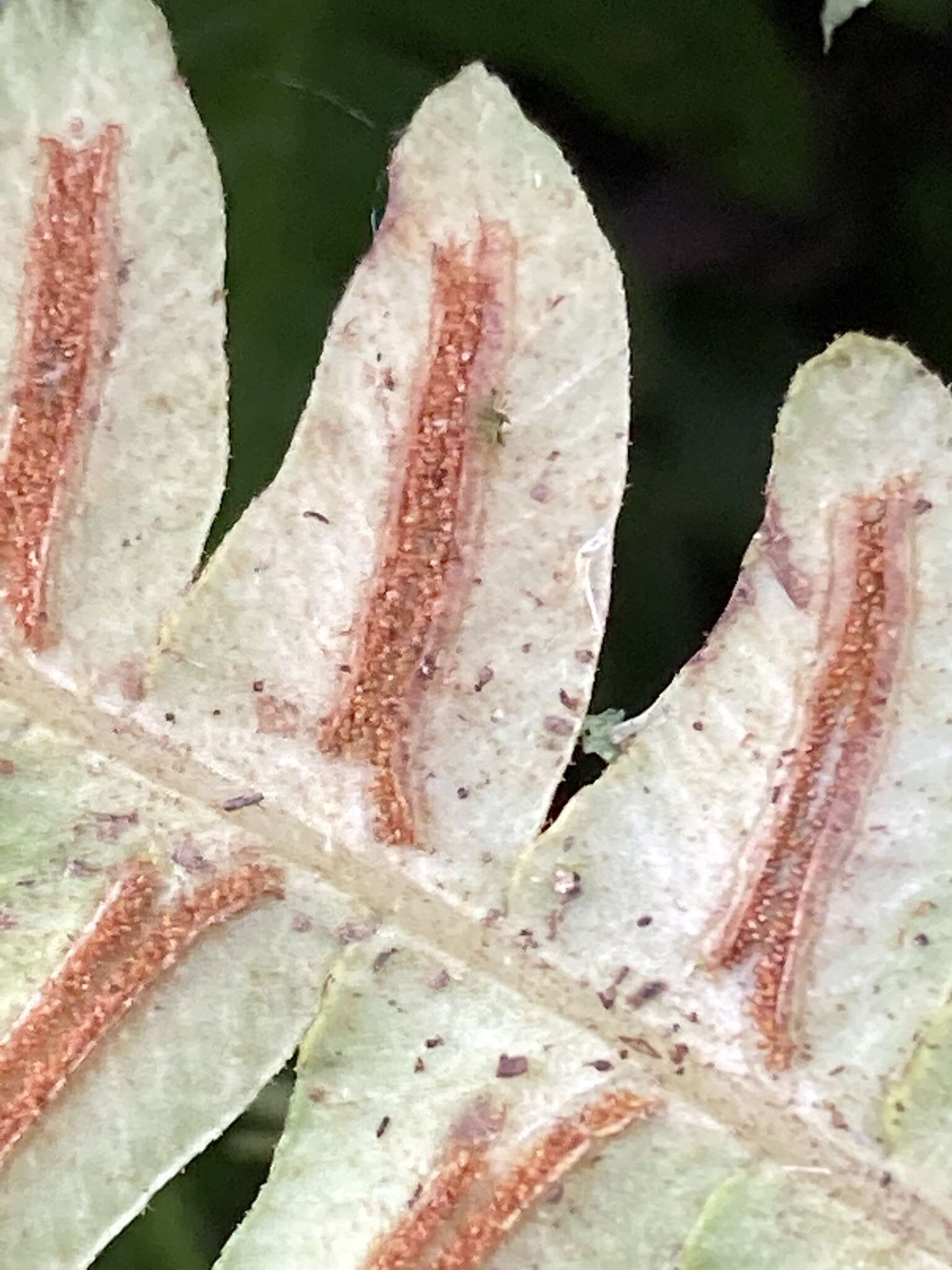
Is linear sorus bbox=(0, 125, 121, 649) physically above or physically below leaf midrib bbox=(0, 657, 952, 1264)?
above

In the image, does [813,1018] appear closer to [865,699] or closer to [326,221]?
[865,699]

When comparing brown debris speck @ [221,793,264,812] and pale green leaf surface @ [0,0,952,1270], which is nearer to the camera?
pale green leaf surface @ [0,0,952,1270]

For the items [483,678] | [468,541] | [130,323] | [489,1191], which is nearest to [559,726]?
[483,678]

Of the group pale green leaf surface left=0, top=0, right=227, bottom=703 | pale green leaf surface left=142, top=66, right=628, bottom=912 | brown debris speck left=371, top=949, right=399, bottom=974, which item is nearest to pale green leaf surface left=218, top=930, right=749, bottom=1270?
brown debris speck left=371, top=949, right=399, bottom=974

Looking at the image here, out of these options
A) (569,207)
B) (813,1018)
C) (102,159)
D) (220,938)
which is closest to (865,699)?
(813,1018)

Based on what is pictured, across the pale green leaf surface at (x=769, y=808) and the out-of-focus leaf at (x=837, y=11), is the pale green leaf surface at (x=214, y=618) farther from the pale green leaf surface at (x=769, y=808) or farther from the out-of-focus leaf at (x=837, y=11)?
the out-of-focus leaf at (x=837, y=11)

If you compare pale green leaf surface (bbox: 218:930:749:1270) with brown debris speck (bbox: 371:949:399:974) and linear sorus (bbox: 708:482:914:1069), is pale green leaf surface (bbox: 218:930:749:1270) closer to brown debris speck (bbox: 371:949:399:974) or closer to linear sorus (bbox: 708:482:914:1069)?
brown debris speck (bbox: 371:949:399:974)

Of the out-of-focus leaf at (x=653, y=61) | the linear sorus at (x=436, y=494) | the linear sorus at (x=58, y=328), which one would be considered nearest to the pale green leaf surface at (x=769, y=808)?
the linear sorus at (x=436, y=494)
